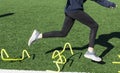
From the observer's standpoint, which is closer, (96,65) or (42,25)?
(96,65)

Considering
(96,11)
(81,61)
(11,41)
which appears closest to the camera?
(81,61)

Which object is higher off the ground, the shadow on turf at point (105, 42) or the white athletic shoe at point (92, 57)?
the white athletic shoe at point (92, 57)

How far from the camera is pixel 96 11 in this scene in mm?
17453

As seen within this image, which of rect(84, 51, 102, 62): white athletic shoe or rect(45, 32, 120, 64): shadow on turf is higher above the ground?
rect(84, 51, 102, 62): white athletic shoe

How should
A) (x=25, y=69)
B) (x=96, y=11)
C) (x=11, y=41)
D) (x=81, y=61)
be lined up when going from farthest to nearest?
(x=96, y=11) → (x=11, y=41) → (x=81, y=61) → (x=25, y=69)

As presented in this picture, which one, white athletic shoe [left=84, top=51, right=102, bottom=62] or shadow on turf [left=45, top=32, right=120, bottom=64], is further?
shadow on turf [left=45, top=32, right=120, bottom=64]

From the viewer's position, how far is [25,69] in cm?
844

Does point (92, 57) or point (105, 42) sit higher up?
point (92, 57)

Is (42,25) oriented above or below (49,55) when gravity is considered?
below

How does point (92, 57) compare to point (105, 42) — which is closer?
point (92, 57)

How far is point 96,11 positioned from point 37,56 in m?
8.53

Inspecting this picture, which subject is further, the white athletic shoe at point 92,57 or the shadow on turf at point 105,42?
the shadow on turf at point 105,42

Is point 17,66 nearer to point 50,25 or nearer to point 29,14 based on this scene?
point 50,25

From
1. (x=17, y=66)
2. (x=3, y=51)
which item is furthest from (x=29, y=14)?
(x=17, y=66)
